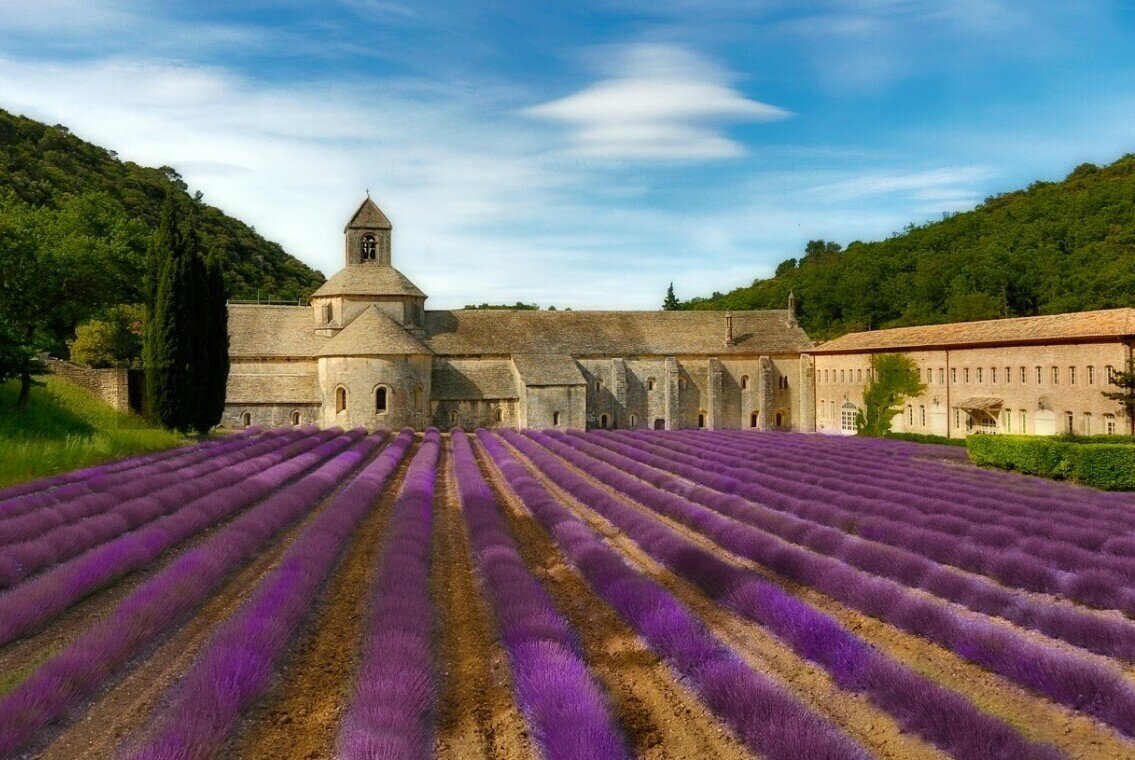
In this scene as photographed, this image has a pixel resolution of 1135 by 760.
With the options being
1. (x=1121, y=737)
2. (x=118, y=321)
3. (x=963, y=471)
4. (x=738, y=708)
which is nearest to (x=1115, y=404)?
(x=963, y=471)

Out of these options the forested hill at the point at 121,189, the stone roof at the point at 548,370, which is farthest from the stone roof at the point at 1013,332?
the forested hill at the point at 121,189

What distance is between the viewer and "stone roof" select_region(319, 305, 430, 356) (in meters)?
35.8

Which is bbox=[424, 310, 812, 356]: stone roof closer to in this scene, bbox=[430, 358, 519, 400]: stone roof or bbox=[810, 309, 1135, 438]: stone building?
bbox=[430, 358, 519, 400]: stone roof

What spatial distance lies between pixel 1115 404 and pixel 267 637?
29.6 metres

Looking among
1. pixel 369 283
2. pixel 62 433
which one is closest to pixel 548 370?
pixel 369 283

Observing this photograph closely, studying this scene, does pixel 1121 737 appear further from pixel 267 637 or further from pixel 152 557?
pixel 152 557

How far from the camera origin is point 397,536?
11.0 meters

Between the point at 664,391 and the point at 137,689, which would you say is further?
the point at 664,391

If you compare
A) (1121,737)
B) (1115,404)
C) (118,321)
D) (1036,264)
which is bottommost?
(1121,737)

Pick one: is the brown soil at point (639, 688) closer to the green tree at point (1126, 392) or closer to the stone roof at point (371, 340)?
the green tree at point (1126, 392)

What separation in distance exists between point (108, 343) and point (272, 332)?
25.7 feet

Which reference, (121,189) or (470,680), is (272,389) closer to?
(470,680)

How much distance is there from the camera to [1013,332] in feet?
101

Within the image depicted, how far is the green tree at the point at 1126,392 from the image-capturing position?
25297 mm
